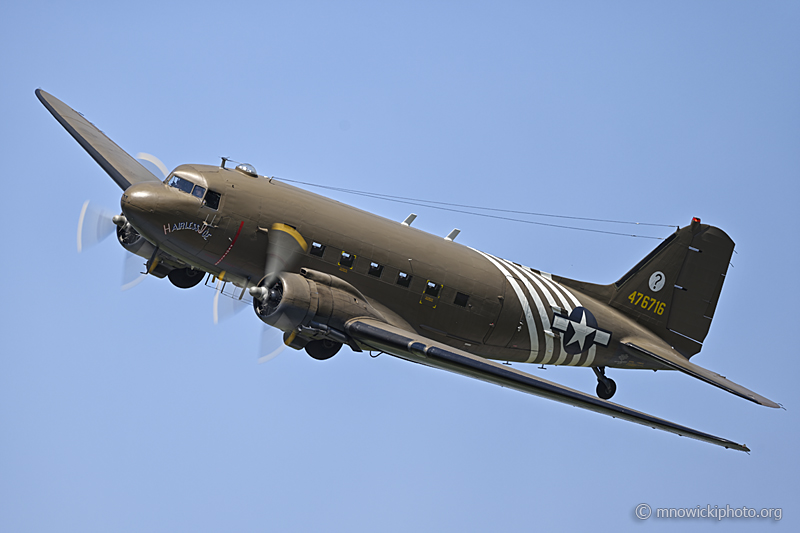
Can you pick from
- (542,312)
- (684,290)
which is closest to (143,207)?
(542,312)

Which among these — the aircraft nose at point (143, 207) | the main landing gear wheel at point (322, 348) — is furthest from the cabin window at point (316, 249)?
the aircraft nose at point (143, 207)

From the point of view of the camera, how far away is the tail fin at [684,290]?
24016 mm

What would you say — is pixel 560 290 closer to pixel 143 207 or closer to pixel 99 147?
pixel 143 207

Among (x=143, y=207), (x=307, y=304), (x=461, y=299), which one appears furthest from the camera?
(x=461, y=299)

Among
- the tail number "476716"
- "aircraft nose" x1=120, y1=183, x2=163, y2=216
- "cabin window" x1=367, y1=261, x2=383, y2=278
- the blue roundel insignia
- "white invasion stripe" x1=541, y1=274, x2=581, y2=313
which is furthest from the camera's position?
the tail number "476716"

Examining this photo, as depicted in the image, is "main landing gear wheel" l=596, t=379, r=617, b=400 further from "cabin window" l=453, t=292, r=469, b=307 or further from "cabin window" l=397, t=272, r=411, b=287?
"cabin window" l=397, t=272, r=411, b=287

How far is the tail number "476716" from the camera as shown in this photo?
79.2 ft

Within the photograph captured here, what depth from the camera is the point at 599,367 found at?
2389 centimetres

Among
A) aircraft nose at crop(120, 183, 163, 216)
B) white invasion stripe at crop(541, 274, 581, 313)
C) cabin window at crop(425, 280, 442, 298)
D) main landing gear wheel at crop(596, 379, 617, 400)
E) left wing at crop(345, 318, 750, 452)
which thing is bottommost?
left wing at crop(345, 318, 750, 452)

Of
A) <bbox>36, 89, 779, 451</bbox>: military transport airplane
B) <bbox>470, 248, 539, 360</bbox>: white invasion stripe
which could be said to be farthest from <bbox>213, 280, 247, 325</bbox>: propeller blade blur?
<bbox>470, 248, 539, 360</bbox>: white invasion stripe

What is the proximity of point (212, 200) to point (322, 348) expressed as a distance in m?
4.45

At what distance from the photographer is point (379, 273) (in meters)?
20.1

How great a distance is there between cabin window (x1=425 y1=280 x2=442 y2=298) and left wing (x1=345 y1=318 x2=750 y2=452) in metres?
1.88

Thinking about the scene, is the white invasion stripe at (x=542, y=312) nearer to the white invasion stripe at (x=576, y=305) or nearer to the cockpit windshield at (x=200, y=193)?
the white invasion stripe at (x=576, y=305)
